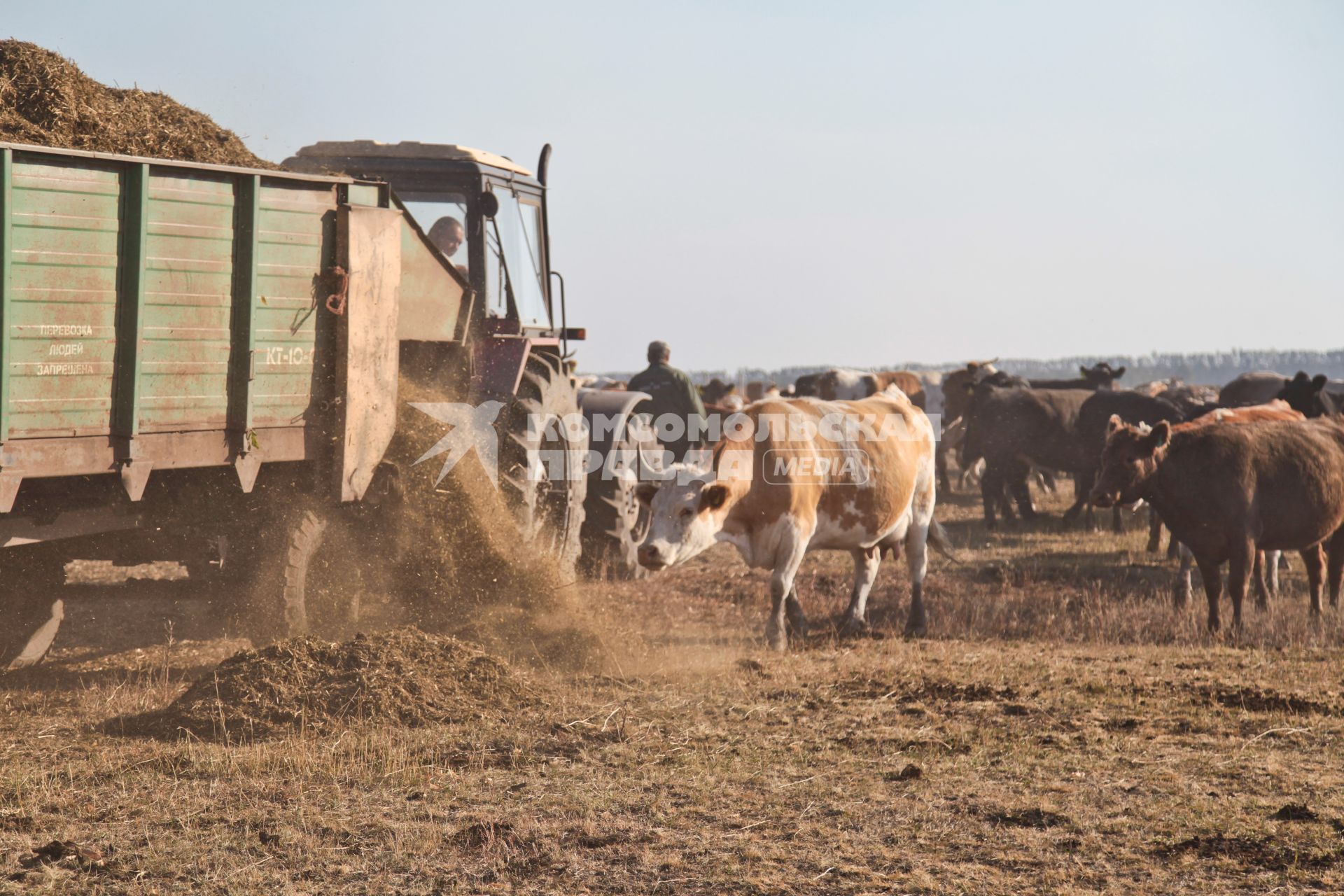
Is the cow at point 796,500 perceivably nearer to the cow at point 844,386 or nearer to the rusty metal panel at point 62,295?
the rusty metal panel at point 62,295

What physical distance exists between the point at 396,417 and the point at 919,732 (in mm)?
3665

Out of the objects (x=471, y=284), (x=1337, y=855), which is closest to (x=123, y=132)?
(x=471, y=284)

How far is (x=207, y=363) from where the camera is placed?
652 centimetres

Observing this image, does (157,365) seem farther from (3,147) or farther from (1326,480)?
(1326,480)

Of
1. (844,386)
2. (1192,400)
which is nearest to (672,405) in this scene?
(844,386)

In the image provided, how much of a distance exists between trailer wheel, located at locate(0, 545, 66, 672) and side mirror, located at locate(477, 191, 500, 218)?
4.04 metres

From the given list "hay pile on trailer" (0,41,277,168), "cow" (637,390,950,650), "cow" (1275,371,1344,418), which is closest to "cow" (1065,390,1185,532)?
"cow" (1275,371,1344,418)

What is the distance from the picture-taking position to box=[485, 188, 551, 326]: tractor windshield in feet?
33.2

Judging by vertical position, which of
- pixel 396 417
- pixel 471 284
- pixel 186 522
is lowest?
pixel 186 522

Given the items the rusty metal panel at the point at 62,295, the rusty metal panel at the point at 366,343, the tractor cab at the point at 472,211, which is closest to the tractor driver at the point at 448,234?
the tractor cab at the point at 472,211

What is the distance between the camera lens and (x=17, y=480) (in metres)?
5.68

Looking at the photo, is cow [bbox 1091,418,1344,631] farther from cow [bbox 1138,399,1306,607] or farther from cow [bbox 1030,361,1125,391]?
cow [bbox 1030,361,1125,391]

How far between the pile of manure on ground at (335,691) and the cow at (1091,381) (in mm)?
20161

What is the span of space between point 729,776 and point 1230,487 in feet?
20.4
